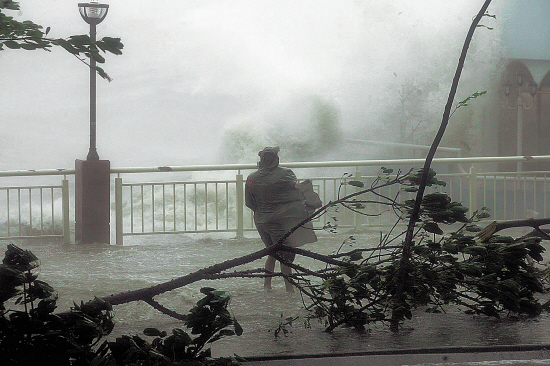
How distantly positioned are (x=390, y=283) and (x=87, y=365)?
1.65m

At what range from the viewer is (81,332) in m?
2.96

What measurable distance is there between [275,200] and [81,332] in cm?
271

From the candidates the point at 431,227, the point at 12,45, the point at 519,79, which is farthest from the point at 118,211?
the point at 519,79

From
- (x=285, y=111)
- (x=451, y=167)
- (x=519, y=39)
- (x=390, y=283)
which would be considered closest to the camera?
(x=390, y=283)

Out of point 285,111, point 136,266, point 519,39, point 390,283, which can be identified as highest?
point 519,39

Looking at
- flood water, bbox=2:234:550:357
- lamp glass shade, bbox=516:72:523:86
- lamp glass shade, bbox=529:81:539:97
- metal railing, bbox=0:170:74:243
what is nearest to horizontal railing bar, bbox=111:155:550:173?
metal railing, bbox=0:170:74:243

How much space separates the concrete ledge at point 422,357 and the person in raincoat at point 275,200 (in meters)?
1.96

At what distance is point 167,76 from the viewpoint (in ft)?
161

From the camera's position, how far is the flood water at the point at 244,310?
3762 millimetres

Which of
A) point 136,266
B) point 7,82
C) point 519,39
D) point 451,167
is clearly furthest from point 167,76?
point 136,266

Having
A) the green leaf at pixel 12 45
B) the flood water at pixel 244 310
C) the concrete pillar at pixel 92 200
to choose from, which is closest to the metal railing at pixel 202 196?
the concrete pillar at pixel 92 200

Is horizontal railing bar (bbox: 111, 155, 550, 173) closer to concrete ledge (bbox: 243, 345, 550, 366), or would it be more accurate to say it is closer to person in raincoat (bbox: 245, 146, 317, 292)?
person in raincoat (bbox: 245, 146, 317, 292)

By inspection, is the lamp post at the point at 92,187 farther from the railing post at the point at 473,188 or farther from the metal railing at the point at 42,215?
the railing post at the point at 473,188

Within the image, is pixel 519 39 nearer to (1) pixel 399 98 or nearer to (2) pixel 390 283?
(1) pixel 399 98
